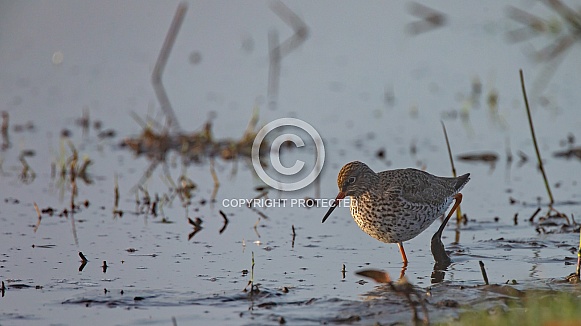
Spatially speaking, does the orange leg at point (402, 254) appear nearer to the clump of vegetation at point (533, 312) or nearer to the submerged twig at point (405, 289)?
the clump of vegetation at point (533, 312)

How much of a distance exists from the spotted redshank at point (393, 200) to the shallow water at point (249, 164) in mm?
281

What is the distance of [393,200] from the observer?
766cm

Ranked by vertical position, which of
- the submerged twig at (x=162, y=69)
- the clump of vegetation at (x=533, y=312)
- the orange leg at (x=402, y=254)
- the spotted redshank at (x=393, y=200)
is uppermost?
the submerged twig at (x=162, y=69)

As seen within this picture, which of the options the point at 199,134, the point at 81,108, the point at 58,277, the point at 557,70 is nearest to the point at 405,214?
the point at 58,277

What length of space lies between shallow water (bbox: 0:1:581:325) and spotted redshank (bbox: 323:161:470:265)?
281 mm

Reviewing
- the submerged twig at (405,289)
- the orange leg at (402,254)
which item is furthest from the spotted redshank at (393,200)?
the submerged twig at (405,289)

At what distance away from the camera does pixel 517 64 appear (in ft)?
46.3

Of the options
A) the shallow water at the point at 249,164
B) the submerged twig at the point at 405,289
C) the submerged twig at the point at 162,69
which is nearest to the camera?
the submerged twig at the point at 405,289

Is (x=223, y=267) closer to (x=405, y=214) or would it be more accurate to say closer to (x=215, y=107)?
(x=405, y=214)

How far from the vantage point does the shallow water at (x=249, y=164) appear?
261 inches

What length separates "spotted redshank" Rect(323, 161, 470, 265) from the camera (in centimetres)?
761

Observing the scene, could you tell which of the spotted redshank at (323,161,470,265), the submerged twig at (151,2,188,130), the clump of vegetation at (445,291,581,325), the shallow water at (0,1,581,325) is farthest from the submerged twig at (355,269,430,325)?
the submerged twig at (151,2,188,130)

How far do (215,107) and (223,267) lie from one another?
221 inches

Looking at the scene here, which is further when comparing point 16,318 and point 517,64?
point 517,64
